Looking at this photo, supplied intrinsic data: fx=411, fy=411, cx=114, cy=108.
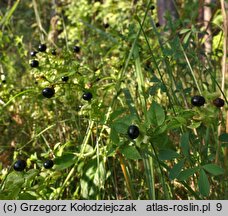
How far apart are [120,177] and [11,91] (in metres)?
0.59

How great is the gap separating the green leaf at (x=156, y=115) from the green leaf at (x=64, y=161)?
13.7 inches

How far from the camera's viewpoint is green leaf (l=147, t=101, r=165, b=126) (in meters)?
0.78

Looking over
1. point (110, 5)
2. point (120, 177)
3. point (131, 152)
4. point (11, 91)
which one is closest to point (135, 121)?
point (131, 152)

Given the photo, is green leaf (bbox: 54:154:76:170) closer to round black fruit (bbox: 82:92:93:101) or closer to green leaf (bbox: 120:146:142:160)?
round black fruit (bbox: 82:92:93:101)

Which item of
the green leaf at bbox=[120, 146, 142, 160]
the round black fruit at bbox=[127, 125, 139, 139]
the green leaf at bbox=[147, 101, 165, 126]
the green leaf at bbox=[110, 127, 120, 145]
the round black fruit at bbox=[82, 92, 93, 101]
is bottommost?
the green leaf at bbox=[120, 146, 142, 160]

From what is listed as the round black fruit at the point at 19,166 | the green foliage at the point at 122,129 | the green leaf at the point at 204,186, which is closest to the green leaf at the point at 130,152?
the green foliage at the point at 122,129

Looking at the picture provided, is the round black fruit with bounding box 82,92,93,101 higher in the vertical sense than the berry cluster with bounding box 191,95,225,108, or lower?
higher

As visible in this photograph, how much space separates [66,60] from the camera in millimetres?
1338

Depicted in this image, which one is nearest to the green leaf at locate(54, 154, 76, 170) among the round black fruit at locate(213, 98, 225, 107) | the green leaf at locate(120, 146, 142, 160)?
the green leaf at locate(120, 146, 142, 160)

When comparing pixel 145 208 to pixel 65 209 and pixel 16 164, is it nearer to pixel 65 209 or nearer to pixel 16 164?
pixel 65 209

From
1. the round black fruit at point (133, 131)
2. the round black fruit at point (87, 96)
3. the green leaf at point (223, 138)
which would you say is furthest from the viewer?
Answer: the round black fruit at point (87, 96)

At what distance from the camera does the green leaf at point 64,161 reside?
105 cm

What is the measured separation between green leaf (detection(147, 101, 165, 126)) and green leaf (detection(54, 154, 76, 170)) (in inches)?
13.7

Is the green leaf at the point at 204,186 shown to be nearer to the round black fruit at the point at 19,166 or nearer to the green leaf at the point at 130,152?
the green leaf at the point at 130,152
